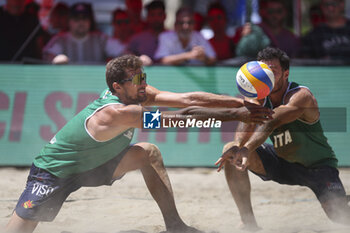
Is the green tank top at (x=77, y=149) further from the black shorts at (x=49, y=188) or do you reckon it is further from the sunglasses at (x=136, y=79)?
the sunglasses at (x=136, y=79)

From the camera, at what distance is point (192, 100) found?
4.18 metres

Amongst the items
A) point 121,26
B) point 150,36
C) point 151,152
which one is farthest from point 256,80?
point 121,26

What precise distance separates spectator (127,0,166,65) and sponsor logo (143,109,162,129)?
315 cm

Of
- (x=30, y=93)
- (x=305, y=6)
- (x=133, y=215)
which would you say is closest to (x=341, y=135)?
(x=133, y=215)

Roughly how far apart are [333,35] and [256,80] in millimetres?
3871

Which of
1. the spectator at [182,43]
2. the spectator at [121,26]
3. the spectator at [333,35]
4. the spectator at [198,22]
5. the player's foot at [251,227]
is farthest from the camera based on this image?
the spectator at [198,22]

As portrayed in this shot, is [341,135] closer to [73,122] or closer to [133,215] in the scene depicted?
[133,215]

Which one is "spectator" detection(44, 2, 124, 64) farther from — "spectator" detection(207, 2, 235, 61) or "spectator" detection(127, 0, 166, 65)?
"spectator" detection(207, 2, 235, 61)

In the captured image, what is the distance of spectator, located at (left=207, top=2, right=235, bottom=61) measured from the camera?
24.1ft

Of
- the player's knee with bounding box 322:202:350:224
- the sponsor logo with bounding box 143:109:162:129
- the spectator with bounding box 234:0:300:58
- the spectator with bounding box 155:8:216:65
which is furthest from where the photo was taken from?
the spectator with bounding box 234:0:300:58

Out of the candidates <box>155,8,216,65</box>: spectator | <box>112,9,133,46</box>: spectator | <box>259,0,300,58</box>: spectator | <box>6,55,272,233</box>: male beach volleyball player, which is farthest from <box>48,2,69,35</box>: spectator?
<box>6,55,272,233</box>: male beach volleyball player

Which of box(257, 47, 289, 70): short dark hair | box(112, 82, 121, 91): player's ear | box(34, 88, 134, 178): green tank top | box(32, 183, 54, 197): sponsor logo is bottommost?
box(32, 183, 54, 197): sponsor logo

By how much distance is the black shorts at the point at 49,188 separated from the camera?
3738 mm

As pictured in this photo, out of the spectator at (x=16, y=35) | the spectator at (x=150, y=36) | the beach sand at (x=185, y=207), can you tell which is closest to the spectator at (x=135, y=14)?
the spectator at (x=150, y=36)
